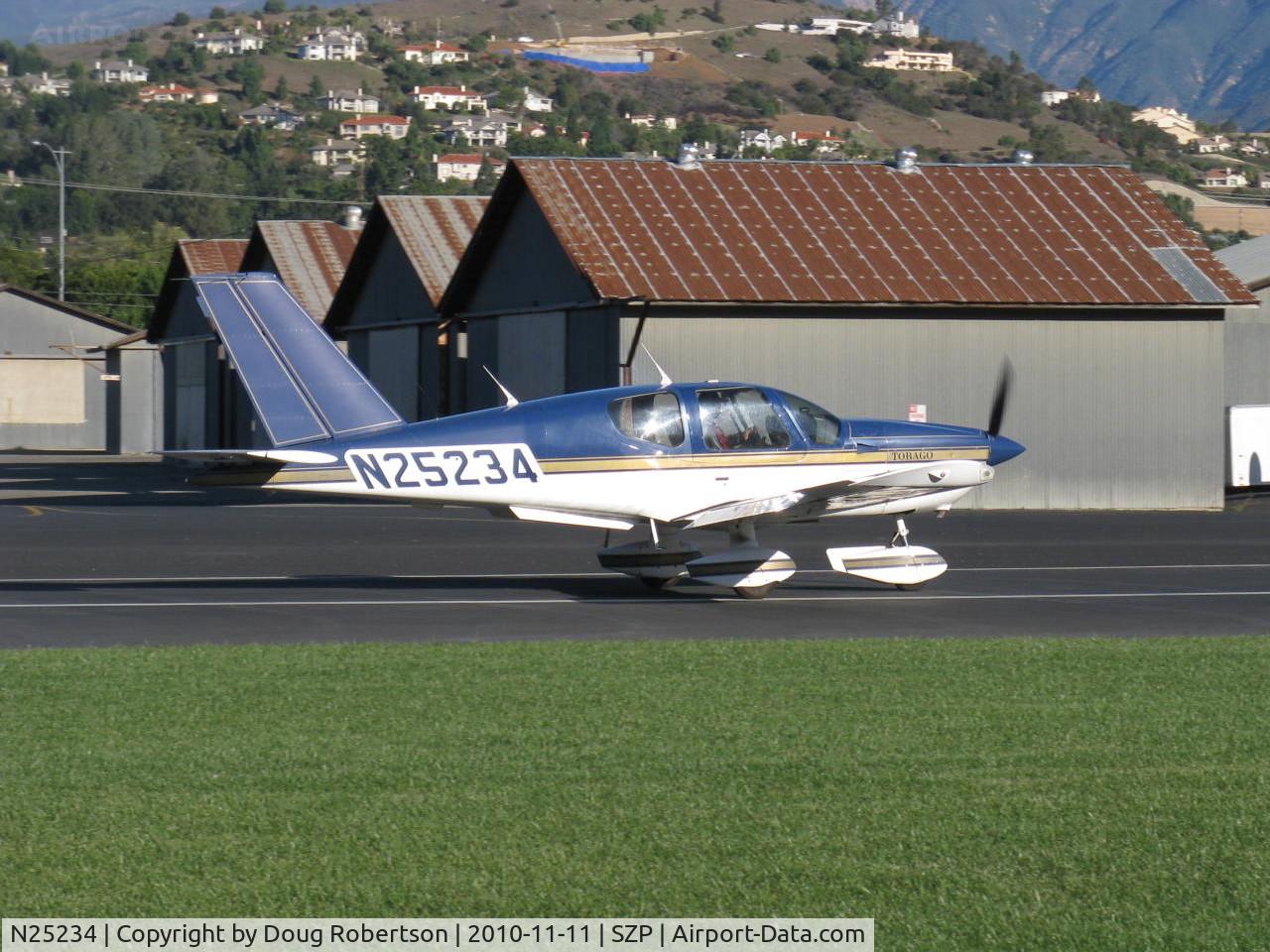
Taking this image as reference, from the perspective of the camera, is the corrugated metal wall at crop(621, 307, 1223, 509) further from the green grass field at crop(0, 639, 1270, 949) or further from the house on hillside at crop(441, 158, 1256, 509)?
the green grass field at crop(0, 639, 1270, 949)

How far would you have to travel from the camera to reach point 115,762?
9.24m

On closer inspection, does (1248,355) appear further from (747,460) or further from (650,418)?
(650,418)

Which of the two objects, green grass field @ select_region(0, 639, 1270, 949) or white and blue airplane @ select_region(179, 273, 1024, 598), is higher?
white and blue airplane @ select_region(179, 273, 1024, 598)

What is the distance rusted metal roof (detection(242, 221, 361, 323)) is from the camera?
49.3 m

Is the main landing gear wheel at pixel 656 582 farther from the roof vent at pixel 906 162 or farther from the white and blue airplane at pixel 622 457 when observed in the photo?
the roof vent at pixel 906 162

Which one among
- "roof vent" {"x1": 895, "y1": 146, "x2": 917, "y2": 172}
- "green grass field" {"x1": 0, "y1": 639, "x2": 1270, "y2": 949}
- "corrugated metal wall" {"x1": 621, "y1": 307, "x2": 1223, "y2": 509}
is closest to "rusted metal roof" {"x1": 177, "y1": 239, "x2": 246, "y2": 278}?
"roof vent" {"x1": 895, "y1": 146, "x2": 917, "y2": 172}

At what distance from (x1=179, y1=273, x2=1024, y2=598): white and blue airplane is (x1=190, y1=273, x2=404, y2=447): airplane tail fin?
13mm

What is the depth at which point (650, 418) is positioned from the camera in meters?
17.8

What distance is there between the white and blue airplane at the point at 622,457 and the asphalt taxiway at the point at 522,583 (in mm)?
546

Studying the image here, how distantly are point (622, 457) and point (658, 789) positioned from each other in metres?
9.10

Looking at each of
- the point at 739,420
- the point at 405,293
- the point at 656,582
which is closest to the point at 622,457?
the point at 739,420

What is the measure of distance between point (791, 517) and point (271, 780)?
10.0 m

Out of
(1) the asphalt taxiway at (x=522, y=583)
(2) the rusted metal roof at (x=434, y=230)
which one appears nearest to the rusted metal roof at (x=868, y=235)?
(1) the asphalt taxiway at (x=522, y=583)

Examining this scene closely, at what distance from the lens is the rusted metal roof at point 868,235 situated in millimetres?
33406
